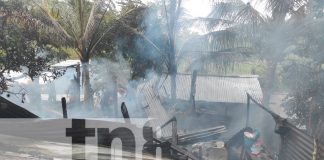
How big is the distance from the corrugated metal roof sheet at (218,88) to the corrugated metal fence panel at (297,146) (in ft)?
28.4

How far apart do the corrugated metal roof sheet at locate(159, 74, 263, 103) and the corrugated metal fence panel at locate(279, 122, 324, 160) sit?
8671 millimetres

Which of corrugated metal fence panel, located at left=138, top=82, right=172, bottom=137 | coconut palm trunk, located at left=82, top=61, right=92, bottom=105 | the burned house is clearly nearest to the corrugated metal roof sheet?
the burned house

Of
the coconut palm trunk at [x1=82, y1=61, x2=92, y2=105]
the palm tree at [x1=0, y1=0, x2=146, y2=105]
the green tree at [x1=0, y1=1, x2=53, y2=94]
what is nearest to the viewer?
the green tree at [x1=0, y1=1, x2=53, y2=94]

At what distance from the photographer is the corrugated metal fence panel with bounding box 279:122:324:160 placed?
6.90 m

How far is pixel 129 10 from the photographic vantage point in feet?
43.4

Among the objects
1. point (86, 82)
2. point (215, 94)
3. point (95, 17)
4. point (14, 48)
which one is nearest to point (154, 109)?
point (86, 82)

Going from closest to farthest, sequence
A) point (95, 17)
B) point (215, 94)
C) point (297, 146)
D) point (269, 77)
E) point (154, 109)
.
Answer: point (297, 146) < point (154, 109) < point (95, 17) < point (269, 77) < point (215, 94)

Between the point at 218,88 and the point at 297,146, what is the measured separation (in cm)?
1067

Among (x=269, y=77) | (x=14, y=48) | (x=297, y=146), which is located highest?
(x=14, y=48)

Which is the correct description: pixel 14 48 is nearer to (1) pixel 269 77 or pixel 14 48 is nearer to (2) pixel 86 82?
(2) pixel 86 82

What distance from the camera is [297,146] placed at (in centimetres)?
769

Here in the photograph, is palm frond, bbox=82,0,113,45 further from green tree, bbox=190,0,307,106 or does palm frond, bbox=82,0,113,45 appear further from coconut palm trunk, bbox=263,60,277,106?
coconut palm trunk, bbox=263,60,277,106

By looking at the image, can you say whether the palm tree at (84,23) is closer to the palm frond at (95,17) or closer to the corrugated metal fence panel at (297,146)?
the palm frond at (95,17)

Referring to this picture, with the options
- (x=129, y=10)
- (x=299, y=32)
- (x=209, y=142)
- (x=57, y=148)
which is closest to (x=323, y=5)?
(x=299, y=32)
